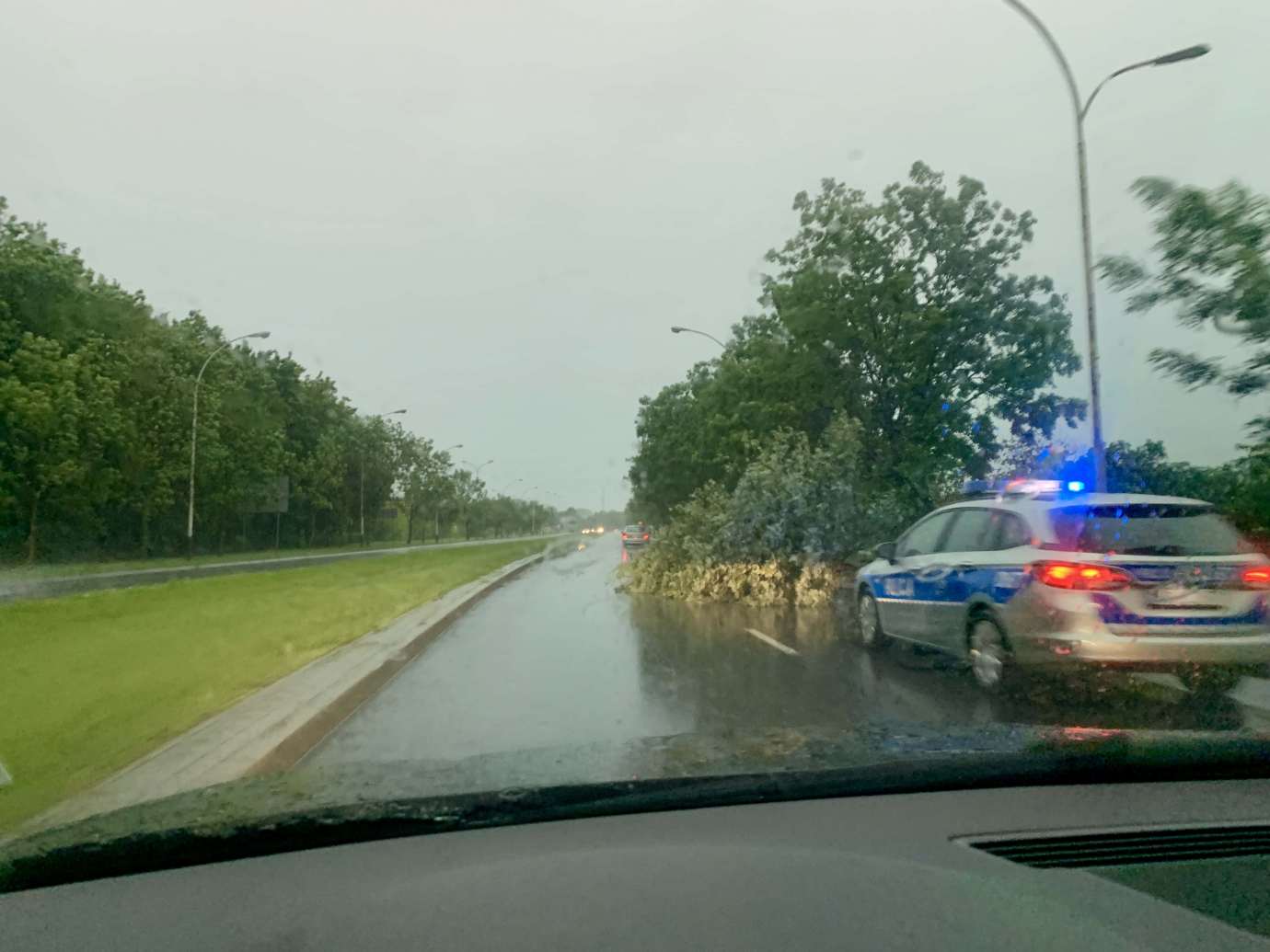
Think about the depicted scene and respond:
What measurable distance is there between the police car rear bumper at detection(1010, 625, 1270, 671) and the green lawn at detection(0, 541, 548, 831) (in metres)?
6.63

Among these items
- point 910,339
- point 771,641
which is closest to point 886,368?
point 910,339

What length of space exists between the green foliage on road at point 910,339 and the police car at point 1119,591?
12.9m

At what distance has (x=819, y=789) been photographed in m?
3.57

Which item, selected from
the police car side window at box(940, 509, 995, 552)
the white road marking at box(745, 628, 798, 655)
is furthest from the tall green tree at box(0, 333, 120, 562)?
the police car side window at box(940, 509, 995, 552)

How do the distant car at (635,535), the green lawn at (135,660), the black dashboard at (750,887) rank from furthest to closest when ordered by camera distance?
the distant car at (635,535)
the green lawn at (135,660)
the black dashboard at (750,887)

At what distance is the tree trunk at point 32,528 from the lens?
3903 centimetres

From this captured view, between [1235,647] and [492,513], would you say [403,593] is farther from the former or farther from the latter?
[492,513]

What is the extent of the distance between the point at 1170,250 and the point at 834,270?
14984 millimetres

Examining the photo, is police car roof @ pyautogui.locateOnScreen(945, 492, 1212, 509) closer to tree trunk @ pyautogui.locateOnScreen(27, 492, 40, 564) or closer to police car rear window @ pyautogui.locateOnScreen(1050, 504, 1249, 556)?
police car rear window @ pyautogui.locateOnScreen(1050, 504, 1249, 556)

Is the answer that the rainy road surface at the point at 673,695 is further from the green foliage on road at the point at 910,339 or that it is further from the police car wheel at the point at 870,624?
the green foliage on road at the point at 910,339

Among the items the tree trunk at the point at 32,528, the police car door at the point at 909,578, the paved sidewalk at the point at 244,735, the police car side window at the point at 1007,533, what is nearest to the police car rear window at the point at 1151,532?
the police car side window at the point at 1007,533

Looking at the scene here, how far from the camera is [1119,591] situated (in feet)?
25.7

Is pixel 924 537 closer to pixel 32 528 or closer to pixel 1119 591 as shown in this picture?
pixel 1119 591

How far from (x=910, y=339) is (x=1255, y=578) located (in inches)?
633
